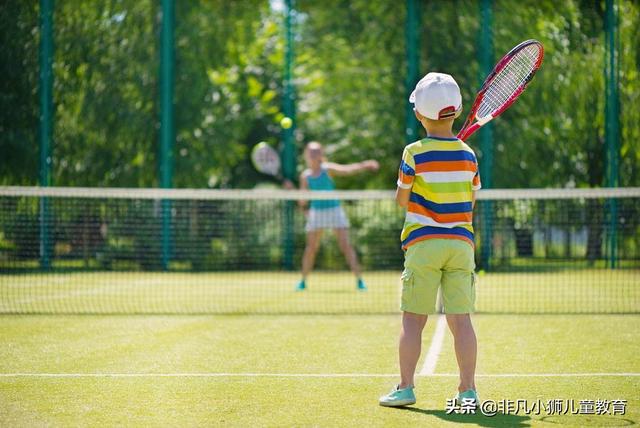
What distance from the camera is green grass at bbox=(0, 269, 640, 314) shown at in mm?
10320

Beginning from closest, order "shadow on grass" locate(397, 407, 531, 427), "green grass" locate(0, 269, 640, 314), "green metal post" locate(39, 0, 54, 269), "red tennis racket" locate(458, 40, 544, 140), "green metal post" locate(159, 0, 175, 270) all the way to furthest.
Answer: "shadow on grass" locate(397, 407, 531, 427)
"red tennis racket" locate(458, 40, 544, 140)
"green grass" locate(0, 269, 640, 314)
"green metal post" locate(39, 0, 54, 269)
"green metal post" locate(159, 0, 175, 270)

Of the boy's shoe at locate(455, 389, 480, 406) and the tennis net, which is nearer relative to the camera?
→ the boy's shoe at locate(455, 389, 480, 406)

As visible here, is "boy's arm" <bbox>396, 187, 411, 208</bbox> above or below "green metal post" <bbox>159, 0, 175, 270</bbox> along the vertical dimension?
below

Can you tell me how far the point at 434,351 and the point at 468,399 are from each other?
2.24 meters

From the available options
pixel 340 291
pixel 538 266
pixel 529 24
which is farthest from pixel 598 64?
pixel 340 291

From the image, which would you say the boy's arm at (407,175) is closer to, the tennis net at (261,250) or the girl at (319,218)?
the tennis net at (261,250)

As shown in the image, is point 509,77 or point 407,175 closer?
point 407,175

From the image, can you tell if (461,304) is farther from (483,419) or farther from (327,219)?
(327,219)

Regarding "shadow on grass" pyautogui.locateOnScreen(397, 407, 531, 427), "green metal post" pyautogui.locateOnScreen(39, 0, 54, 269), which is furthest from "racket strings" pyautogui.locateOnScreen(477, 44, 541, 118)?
"green metal post" pyautogui.locateOnScreen(39, 0, 54, 269)

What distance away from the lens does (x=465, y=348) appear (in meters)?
5.10

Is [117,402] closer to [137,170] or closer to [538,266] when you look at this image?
[538,266]

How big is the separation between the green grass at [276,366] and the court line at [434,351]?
7 centimetres

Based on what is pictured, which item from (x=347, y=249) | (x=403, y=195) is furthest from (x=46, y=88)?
(x=403, y=195)

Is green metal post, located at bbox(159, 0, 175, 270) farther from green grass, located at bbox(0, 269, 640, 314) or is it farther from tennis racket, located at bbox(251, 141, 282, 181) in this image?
green grass, located at bbox(0, 269, 640, 314)
